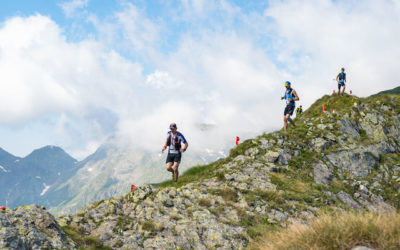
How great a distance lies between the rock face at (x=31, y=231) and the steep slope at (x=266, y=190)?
3.54 feet

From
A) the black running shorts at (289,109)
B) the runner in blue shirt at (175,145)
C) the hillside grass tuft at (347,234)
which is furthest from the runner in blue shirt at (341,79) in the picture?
the hillside grass tuft at (347,234)

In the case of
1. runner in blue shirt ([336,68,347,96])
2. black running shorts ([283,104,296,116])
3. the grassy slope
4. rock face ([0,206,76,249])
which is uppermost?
runner in blue shirt ([336,68,347,96])

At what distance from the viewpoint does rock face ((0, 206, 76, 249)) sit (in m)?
7.20

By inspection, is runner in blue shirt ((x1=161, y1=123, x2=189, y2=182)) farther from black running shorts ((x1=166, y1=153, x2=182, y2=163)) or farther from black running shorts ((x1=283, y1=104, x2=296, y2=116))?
black running shorts ((x1=283, y1=104, x2=296, y2=116))

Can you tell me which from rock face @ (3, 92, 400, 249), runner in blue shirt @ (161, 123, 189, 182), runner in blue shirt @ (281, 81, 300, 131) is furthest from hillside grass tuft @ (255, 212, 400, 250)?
runner in blue shirt @ (281, 81, 300, 131)

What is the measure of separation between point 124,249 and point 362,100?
30.1 m

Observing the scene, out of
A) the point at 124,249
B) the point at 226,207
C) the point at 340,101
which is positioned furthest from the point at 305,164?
the point at 340,101

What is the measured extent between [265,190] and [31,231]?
11.5 metres

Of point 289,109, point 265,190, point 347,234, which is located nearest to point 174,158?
point 265,190

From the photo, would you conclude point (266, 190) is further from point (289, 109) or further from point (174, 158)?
point (289, 109)

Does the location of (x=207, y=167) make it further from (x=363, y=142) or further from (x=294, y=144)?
(x=363, y=142)

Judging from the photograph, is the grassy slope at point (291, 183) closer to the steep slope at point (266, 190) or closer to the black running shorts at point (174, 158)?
the steep slope at point (266, 190)

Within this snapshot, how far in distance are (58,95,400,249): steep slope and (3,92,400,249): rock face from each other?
0.16 ft

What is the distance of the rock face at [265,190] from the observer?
10734mm
